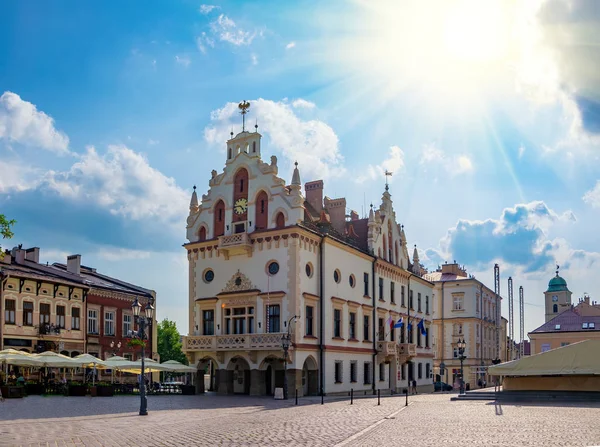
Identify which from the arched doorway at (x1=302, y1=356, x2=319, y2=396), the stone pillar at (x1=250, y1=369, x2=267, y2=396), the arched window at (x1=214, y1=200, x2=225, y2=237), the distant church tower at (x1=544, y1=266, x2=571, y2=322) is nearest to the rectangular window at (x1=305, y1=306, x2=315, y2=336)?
the arched doorway at (x1=302, y1=356, x2=319, y2=396)

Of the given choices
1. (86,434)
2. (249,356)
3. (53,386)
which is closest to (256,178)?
(249,356)

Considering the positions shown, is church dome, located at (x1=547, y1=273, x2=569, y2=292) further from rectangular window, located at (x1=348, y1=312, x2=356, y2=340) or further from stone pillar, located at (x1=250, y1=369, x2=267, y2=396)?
stone pillar, located at (x1=250, y1=369, x2=267, y2=396)

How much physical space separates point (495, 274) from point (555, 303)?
165 ft

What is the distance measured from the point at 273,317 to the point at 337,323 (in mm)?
5851

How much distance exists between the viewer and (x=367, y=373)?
51781 millimetres

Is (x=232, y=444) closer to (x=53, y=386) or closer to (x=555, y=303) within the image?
(x=53, y=386)

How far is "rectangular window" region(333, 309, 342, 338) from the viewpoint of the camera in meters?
47.4

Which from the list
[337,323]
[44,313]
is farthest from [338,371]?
[44,313]

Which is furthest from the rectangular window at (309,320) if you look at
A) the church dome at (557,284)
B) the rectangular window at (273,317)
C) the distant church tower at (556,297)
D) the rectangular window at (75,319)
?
the church dome at (557,284)

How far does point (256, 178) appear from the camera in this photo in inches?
1843

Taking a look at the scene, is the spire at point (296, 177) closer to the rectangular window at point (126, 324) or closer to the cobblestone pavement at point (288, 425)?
the cobblestone pavement at point (288, 425)

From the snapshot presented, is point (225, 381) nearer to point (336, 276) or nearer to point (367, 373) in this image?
point (336, 276)

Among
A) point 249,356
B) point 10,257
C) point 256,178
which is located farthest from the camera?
point 10,257

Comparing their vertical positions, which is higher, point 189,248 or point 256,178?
point 256,178
